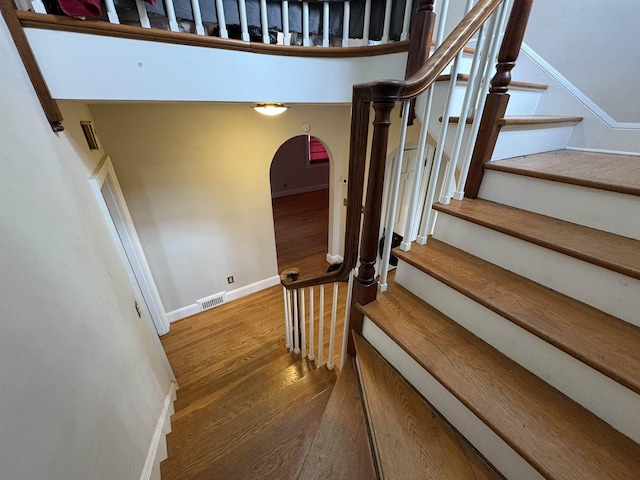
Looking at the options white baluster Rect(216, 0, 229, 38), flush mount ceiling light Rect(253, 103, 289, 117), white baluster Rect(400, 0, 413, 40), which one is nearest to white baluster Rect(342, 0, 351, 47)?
white baluster Rect(400, 0, 413, 40)

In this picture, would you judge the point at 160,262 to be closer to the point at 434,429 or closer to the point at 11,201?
the point at 11,201

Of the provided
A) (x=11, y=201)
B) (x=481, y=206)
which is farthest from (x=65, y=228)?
(x=481, y=206)

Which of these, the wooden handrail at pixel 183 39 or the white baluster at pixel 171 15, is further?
the white baluster at pixel 171 15

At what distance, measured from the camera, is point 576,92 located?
182 centimetres

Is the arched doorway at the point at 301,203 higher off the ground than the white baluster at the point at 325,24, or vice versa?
the white baluster at the point at 325,24

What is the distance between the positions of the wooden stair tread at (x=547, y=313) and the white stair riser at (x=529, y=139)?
0.66 meters

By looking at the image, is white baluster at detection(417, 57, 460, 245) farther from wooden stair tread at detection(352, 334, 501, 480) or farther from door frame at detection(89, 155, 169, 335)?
door frame at detection(89, 155, 169, 335)

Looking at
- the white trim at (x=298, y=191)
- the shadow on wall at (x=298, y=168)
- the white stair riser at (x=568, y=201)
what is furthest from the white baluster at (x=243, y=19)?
the white trim at (x=298, y=191)

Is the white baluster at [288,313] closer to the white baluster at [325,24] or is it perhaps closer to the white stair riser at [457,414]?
the white stair riser at [457,414]

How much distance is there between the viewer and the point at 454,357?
926 mm

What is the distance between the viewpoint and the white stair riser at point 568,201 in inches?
37.0

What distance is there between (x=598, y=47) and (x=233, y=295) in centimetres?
398

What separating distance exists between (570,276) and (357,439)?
1006 mm

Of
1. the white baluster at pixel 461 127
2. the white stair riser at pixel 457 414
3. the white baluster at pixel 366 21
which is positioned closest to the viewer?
the white stair riser at pixel 457 414
